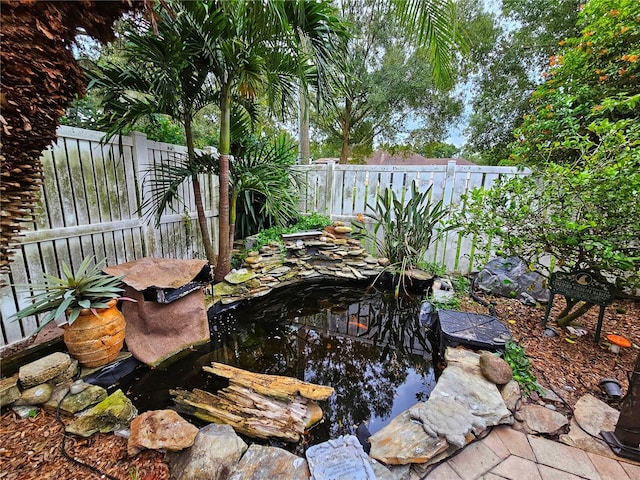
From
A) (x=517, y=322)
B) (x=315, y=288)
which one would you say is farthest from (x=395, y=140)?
(x=517, y=322)

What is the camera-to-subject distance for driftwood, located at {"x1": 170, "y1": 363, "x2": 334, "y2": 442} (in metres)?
1.36

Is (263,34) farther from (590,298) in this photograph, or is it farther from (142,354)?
(590,298)

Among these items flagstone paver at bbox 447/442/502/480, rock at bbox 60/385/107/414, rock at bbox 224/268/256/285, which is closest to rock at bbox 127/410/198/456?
rock at bbox 60/385/107/414

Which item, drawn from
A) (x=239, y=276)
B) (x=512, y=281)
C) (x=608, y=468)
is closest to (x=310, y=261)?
(x=239, y=276)

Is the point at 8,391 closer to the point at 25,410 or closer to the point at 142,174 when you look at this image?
the point at 25,410

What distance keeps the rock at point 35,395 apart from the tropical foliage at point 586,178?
3.17 m

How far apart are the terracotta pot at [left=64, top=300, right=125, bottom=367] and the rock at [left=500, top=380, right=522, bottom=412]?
2296 mm

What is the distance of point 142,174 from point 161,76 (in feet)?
3.49

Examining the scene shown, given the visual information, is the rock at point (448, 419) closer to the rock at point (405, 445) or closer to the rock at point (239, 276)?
the rock at point (405, 445)

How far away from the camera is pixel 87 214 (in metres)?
2.30

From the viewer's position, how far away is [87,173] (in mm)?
2279

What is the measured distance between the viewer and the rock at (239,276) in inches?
114

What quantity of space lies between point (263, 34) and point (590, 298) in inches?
121

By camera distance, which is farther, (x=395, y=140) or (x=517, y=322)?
(x=395, y=140)
